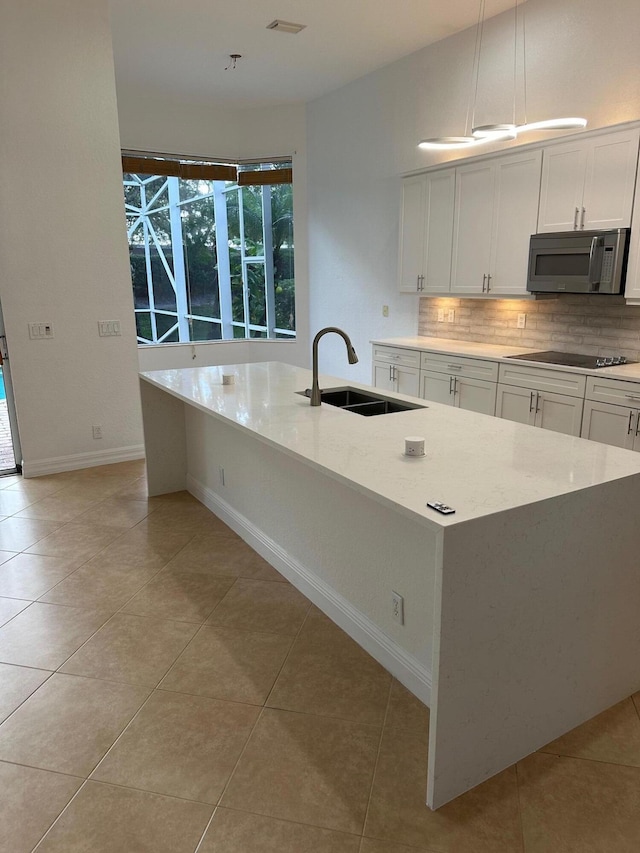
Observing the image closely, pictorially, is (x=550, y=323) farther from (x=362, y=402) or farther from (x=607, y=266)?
(x=362, y=402)

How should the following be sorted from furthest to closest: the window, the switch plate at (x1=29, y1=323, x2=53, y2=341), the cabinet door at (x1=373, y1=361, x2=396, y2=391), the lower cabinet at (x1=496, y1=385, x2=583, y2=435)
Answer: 1. the window
2. the cabinet door at (x1=373, y1=361, x2=396, y2=391)
3. the switch plate at (x1=29, y1=323, x2=53, y2=341)
4. the lower cabinet at (x1=496, y1=385, x2=583, y2=435)

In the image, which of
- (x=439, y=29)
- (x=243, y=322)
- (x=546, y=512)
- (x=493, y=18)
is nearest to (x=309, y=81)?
(x=439, y=29)

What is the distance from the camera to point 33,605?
9.11 ft

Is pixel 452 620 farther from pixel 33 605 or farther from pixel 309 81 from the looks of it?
pixel 309 81

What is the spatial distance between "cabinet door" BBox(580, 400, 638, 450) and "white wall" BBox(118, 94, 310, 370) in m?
3.96

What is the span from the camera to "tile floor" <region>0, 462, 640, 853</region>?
1618 mm

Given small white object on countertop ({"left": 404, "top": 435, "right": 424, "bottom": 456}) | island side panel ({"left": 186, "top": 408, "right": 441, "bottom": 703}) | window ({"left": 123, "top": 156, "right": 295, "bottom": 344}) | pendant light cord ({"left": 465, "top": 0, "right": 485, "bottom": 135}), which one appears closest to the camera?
small white object on countertop ({"left": 404, "top": 435, "right": 424, "bottom": 456})

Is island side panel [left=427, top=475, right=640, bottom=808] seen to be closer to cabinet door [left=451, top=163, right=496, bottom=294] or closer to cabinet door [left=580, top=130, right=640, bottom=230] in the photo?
cabinet door [left=580, top=130, right=640, bottom=230]

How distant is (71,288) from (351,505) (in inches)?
122

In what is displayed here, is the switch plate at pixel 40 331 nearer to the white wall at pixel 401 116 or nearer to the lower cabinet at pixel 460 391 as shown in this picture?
the lower cabinet at pixel 460 391

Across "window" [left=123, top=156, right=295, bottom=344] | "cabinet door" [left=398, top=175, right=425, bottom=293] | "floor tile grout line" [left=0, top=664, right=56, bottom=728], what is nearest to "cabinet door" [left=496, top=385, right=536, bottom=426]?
"cabinet door" [left=398, top=175, right=425, bottom=293]

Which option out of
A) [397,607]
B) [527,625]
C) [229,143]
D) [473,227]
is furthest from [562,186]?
[229,143]

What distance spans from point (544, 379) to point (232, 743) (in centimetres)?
284

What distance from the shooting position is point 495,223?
168 inches
